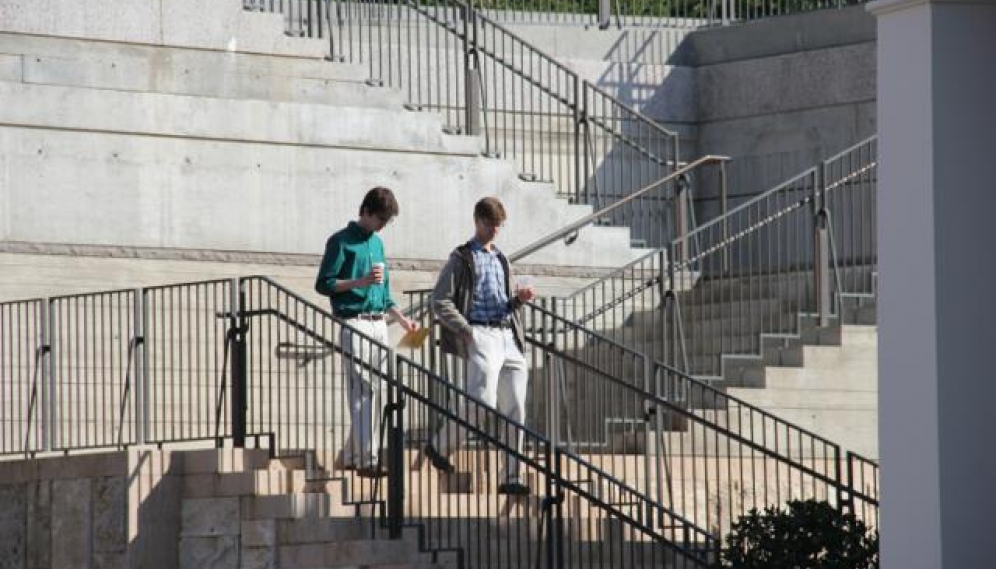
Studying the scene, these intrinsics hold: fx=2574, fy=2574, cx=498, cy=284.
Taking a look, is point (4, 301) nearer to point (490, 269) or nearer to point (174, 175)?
Answer: point (174, 175)

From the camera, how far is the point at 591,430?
20.4 meters

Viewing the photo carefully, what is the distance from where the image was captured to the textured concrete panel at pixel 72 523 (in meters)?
17.2

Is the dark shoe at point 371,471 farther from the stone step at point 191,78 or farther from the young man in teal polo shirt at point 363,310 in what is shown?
the stone step at point 191,78

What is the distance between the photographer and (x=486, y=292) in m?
17.8

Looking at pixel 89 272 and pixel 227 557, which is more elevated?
pixel 89 272

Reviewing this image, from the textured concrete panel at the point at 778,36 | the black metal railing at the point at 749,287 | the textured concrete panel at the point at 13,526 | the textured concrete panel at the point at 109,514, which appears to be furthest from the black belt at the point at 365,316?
the textured concrete panel at the point at 778,36

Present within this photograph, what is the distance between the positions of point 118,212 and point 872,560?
26.3ft

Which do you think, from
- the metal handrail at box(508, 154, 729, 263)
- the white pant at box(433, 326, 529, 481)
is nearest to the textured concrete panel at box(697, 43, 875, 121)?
the metal handrail at box(508, 154, 729, 263)

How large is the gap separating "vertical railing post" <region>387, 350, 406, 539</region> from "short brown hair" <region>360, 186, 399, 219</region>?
4.03 feet

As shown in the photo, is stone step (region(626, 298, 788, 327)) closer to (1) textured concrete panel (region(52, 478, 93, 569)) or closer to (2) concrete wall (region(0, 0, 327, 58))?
(2) concrete wall (region(0, 0, 327, 58))

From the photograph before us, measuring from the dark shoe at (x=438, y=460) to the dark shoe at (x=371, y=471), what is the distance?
0.55 metres

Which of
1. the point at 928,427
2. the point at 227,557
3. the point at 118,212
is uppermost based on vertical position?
the point at 118,212

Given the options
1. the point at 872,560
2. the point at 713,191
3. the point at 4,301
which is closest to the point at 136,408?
the point at 4,301

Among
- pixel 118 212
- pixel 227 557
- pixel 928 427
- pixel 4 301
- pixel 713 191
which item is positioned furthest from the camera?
pixel 713 191
